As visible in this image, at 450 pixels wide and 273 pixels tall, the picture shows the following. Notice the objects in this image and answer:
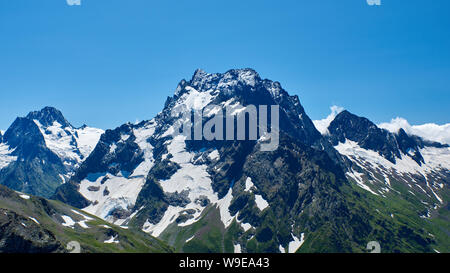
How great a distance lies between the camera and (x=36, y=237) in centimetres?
19312

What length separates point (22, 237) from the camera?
188750mm

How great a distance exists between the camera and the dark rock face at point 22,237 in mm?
184875

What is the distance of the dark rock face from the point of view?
607 ft
